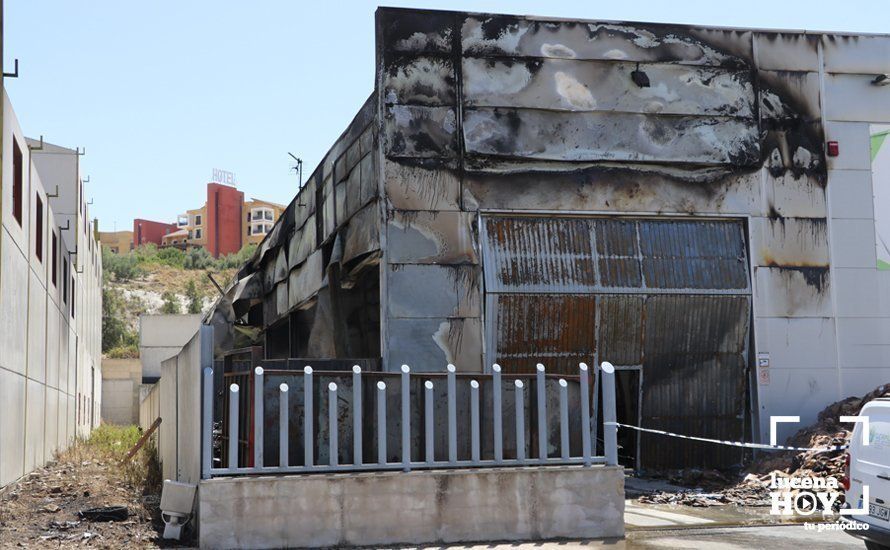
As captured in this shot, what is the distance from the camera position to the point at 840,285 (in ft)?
59.6

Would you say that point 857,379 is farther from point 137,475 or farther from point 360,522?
point 137,475

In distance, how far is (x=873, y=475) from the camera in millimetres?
9578

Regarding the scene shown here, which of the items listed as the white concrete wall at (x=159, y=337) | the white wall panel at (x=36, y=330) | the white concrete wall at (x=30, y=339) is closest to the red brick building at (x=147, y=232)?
the white concrete wall at (x=159, y=337)

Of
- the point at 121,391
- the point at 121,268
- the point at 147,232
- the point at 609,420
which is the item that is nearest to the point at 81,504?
the point at 609,420

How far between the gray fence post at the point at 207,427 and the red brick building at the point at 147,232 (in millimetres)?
135318

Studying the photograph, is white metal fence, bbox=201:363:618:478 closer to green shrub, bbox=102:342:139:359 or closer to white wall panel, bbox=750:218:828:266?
white wall panel, bbox=750:218:828:266

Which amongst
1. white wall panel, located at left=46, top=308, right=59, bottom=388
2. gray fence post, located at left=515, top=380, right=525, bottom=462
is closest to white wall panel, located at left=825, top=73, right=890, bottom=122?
gray fence post, located at left=515, top=380, right=525, bottom=462

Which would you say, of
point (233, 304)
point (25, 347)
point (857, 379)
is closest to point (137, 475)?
point (25, 347)

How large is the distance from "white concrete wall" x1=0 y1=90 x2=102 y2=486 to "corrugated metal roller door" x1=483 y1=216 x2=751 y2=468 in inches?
284

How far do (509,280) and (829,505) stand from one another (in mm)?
5931

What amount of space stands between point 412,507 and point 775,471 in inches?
286

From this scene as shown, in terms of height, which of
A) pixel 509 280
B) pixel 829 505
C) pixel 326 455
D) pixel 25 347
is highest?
pixel 509 280

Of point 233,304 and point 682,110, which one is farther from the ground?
point 682,110

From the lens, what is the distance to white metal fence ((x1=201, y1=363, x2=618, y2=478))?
411 inches
